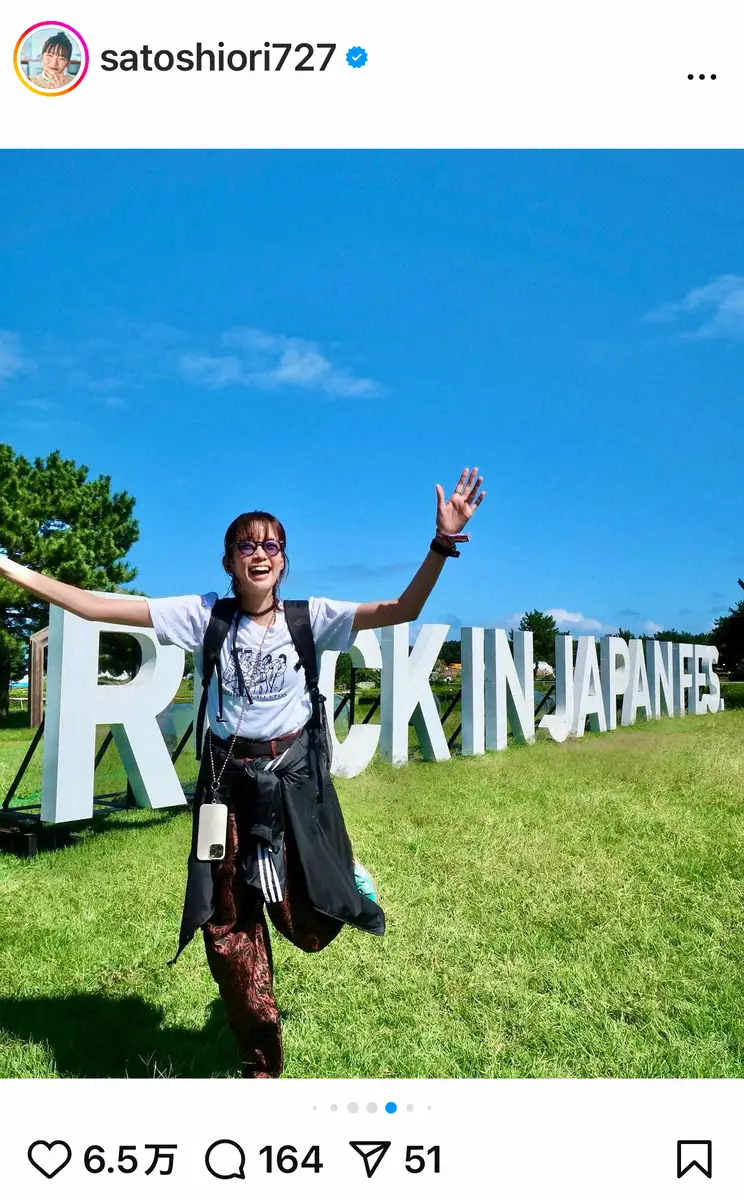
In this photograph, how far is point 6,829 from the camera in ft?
24.0

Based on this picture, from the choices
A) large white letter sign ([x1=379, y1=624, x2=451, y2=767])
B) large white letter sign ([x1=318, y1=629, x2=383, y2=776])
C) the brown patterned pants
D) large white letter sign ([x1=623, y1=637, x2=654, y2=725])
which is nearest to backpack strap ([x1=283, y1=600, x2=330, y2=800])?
the brown patterned pants

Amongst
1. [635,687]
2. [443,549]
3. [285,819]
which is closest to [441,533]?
[443,549]

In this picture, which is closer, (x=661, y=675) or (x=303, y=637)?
(x=303, y=637)

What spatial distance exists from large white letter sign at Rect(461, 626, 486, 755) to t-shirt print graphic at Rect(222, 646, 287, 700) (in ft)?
28.7

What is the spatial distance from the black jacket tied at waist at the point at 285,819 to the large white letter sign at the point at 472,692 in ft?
28.1

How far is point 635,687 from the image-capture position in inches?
659

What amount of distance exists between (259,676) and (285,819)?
492mm

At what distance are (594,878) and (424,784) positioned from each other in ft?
11.5

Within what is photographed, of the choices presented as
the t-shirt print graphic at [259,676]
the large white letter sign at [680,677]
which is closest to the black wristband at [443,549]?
the t-shirt print graphic at [259,676]

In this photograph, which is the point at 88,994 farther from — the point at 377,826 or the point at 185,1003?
the point at 377,826

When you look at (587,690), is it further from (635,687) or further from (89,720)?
(89,720)

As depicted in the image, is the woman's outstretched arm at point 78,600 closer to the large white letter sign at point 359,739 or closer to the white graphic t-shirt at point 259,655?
the white graphic t-shirt at point 259,655
